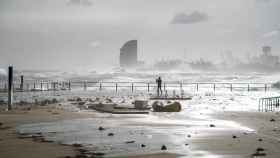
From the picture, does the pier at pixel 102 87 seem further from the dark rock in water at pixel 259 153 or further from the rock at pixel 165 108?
the dark rock in water at pixel 259 153

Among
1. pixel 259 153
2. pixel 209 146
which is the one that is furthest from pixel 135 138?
pixel 259 153

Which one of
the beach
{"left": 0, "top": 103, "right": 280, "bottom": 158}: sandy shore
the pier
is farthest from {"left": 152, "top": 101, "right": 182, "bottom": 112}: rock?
the pier

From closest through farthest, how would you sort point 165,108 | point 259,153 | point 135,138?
1. point 259,153
2. point 135,138
3. point 165,108

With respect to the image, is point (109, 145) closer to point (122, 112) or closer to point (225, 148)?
point (225, 148)

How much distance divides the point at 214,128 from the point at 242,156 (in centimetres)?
603

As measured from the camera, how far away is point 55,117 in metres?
20.6

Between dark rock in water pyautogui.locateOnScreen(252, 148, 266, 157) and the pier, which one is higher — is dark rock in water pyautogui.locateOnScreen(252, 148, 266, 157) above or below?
below

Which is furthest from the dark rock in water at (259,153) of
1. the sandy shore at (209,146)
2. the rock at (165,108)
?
the rock at (165,108)

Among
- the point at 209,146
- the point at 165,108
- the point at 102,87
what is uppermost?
the point at 102,87

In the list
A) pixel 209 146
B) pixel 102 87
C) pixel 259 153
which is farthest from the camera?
pixel 102 87

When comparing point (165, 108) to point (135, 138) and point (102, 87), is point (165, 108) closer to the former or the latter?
point (135, 138)

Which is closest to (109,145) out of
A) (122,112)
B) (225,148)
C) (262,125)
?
(225,148)

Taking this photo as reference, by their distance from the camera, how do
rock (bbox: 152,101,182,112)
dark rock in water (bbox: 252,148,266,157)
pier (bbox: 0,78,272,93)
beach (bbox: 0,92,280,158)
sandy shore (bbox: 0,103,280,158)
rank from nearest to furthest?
dark rock in water (bbox: 252,148,266,157) → sandy shore (bbox: 0,103,280,158) → beach (bbox: 0,92,280,158) → rock (bbox: 152,101,182,112) → pier (bbox: 0,78,272,93)

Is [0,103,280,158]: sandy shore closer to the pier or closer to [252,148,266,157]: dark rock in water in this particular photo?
[252,148,266,157]: dark rock in water
